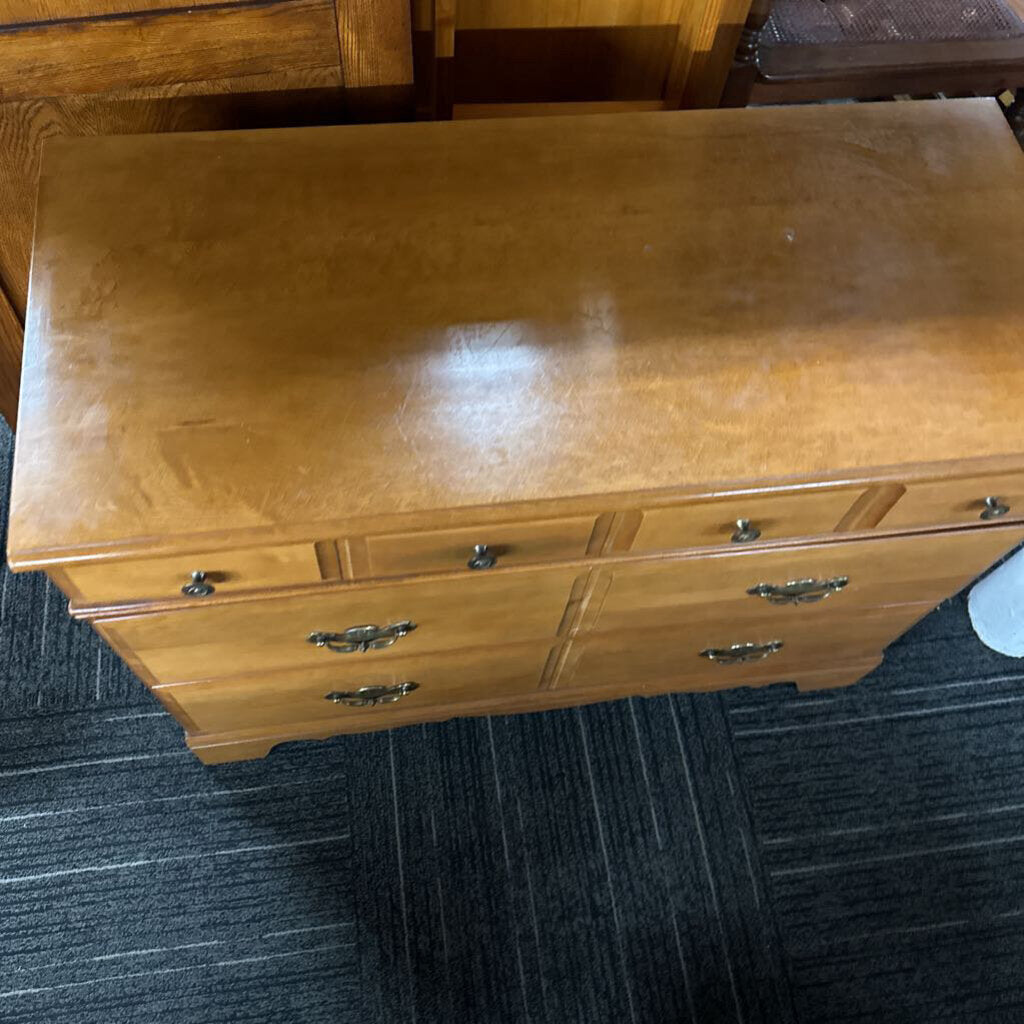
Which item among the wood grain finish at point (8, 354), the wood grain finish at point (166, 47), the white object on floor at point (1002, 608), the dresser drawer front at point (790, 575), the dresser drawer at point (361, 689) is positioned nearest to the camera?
the wood grain finish at point (166, 47)

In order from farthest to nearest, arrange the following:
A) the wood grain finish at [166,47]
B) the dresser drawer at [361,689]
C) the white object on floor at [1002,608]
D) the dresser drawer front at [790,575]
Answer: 1. the white object on floor at [1002,608]
2. the dresser drawer at [361,689]
3. the dresser drawer front at [790,575]
4. the wood grain finish at [166,47]

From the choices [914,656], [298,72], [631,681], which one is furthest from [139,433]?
[914,656]

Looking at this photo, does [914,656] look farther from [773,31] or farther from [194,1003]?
[194,1003]

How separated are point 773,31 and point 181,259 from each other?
44.0 inches

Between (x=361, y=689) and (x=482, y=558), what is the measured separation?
43cm

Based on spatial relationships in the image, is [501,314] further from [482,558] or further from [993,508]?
[993,508]

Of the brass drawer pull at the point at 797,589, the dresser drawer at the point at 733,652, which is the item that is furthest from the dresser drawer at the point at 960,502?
the dresser drawer at the point at 733,652

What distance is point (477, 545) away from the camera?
935 mm

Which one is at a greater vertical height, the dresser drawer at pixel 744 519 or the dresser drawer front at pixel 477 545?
the dresser drawer at pixel 744 519

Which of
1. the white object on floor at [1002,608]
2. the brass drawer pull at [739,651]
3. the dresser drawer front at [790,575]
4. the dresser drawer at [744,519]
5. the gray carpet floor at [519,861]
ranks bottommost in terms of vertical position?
the gray carpet floor at [519,861]

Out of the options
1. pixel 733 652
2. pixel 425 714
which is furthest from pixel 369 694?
pixel 733 652

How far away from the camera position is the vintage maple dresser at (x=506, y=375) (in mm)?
846

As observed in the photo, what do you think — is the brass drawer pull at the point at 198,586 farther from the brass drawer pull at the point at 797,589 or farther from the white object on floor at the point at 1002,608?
the white object on floor at the point at 1002,608

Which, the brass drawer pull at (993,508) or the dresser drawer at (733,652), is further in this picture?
the dresser drawer at (733,652)
